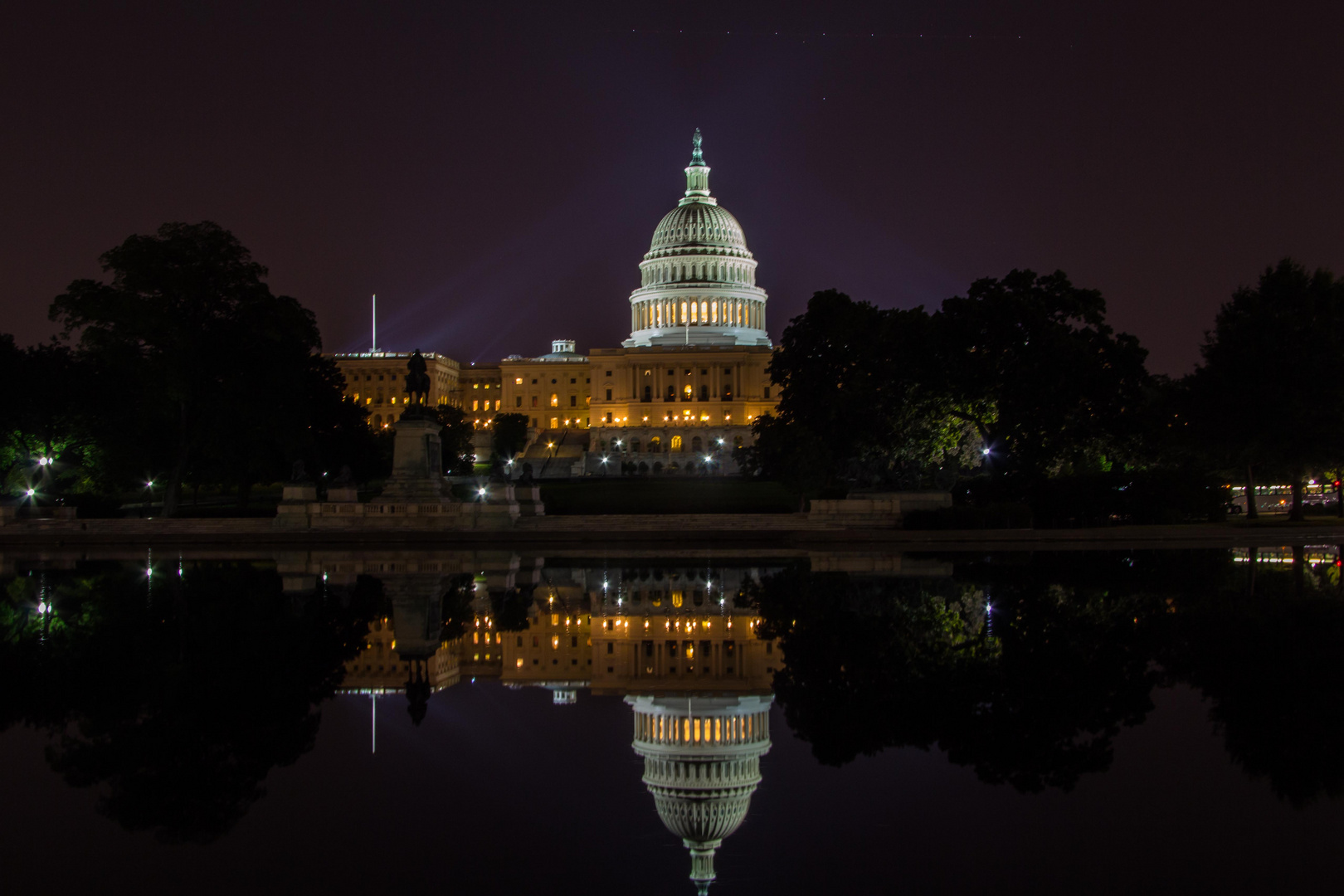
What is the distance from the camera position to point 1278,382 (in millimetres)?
47625

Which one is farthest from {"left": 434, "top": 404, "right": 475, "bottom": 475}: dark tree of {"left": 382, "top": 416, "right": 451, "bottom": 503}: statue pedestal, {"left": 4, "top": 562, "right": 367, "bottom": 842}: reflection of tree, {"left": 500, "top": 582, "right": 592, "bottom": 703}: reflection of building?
{"left": 4, "top": 562, "right": 367, "bottom": 842}: reflection of tree

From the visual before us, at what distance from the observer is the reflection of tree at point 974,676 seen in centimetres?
1053

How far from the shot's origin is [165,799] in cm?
917

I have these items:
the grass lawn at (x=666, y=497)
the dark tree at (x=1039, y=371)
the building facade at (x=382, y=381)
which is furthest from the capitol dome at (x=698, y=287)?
the dark tree at (x=1039, y=371)

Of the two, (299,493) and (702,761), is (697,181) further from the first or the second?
(702,761)

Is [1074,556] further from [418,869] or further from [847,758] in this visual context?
[418,869]

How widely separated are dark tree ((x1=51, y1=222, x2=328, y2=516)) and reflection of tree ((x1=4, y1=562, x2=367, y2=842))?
33.6 m

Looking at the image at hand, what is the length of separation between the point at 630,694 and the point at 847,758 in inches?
132

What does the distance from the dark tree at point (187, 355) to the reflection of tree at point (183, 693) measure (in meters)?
33.6

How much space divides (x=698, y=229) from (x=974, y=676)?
153 metres

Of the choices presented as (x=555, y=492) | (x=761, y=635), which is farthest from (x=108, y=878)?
(x=555, y=492)

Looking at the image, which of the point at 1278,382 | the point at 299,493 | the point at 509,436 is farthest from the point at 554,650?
the point at 509,436

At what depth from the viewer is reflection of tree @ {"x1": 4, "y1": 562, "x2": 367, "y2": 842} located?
30.9ft

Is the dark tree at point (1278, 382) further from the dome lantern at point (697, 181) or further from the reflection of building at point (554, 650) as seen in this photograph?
the dome lantern at point (697, 181)
